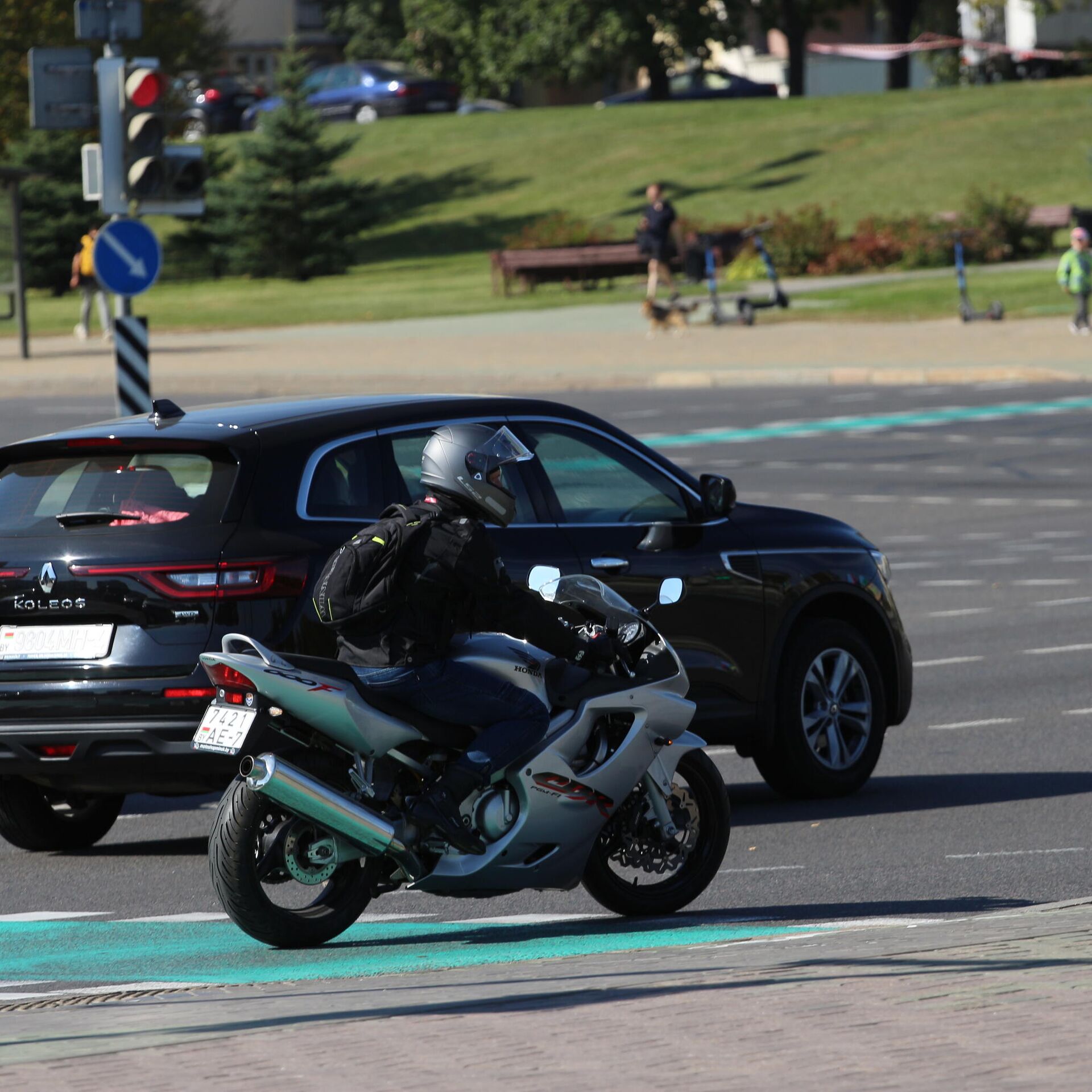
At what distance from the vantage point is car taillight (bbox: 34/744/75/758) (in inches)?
301

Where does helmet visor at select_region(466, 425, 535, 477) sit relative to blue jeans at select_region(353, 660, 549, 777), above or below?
above

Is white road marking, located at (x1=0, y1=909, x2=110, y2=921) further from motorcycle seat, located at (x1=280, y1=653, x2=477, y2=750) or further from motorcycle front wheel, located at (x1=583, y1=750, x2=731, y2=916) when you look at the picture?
motorcycle front wheel, located at (x1=583, y1=750, x2=731, y2=916)

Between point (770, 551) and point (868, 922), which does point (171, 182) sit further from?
point (868, 922)

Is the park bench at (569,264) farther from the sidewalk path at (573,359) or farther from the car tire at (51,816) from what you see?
the car tire at (51,816)

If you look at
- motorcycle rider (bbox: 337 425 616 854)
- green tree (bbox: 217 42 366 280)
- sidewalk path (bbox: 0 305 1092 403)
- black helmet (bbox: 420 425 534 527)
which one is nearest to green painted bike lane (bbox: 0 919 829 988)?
motorcycle rider (bbox: 337 425 616 854)

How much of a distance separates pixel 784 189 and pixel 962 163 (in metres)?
4.78

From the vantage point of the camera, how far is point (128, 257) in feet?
59.5

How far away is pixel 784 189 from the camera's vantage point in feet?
196

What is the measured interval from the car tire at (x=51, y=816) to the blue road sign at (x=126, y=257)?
9.79 meters

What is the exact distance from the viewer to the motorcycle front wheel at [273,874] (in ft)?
20.7

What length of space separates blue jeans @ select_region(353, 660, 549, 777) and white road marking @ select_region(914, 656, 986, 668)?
628 centimetres

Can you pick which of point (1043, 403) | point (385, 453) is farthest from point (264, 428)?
point (1043, 403)

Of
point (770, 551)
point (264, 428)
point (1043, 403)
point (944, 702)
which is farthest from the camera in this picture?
point (1043, 403)

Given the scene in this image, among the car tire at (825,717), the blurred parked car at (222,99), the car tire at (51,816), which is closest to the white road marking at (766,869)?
the car tire at (825,717)
